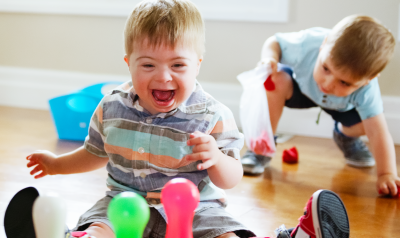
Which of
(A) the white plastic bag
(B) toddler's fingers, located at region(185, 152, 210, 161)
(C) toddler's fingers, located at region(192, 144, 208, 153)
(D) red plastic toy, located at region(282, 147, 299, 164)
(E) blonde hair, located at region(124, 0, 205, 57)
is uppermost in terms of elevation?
(E) blonde hair, located at region(124, 0, 205, 57)

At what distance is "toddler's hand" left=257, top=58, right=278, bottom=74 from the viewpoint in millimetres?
1319

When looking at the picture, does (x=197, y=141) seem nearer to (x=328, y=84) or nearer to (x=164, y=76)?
(x=164, y=76)

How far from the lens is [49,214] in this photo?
598 mm

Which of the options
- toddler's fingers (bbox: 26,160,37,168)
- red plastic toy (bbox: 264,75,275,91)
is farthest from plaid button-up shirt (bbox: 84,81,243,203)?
red plastic toy (bbox: 264,75,275,91)

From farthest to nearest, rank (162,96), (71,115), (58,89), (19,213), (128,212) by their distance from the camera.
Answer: (58,89) < (71,115) < (162,96) < (19,213) < (128,212)

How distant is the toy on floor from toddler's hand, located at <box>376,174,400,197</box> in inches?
32.2

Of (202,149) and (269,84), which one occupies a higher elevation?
(202,149)

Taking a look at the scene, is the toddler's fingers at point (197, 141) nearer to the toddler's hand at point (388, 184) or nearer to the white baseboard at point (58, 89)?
the toddler's hand at point (388, 184)

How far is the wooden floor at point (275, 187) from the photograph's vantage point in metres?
0.98

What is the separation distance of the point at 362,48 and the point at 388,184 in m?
0.34

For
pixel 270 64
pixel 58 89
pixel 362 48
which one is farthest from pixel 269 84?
pixel 58 89

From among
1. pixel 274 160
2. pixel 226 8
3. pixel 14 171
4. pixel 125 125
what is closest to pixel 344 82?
pixel 274 160

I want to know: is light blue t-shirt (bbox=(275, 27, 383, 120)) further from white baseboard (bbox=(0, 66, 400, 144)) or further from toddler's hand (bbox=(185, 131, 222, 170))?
toddler's hand (bbox=(185, 131, 222, 170))

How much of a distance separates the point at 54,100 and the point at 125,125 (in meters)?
0.83
